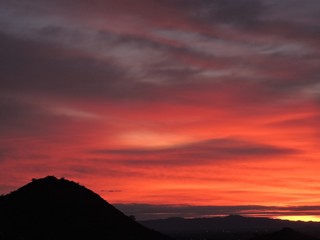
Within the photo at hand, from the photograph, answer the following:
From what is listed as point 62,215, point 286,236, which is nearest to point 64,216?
point 62,215

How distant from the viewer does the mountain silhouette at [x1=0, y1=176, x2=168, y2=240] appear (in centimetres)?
9356

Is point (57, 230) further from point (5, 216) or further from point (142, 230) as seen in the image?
point (142, 230)

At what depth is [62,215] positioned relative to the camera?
10125 cm

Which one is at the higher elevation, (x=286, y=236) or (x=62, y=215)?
(x=62, y=215)

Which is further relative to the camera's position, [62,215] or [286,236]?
[286,236]

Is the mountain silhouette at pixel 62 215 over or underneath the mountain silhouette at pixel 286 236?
over

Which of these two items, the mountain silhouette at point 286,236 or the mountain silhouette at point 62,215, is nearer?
the mountain silhouette at point 62,215

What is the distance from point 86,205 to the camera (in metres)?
109

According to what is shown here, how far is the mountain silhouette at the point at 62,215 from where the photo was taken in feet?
307

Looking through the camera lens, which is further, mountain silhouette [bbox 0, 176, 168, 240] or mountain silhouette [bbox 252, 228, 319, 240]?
mountain silhouette [bbox 252, 228, 319, 240]

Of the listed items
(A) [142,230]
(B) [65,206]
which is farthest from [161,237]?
(B) [65,206]

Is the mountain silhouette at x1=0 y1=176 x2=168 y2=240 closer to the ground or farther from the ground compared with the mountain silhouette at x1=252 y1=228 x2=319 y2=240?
farther from the ground

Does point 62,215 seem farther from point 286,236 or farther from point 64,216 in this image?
point 286,236

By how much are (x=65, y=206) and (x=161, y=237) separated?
19.0 m
